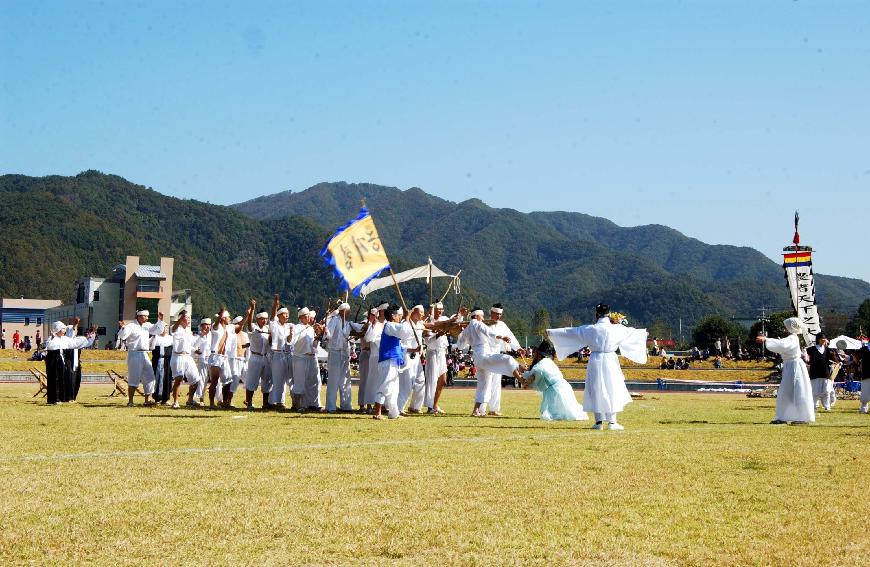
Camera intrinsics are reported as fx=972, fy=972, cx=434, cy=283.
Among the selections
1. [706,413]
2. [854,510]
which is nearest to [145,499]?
[854,510]

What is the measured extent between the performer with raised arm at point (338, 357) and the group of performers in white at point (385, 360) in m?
0.02

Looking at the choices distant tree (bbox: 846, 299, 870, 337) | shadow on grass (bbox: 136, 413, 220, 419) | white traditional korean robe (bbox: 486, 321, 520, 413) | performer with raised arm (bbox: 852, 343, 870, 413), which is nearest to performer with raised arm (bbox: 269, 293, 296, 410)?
shadow on grass (bbox: 136, 413, 220, 419)

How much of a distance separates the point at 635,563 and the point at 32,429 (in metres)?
11.0

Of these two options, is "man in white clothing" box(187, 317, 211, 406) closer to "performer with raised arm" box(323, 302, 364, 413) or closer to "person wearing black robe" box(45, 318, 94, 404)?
"person wearing black robe" box(45, 318, 94, 404)

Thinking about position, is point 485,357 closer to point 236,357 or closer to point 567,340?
point 567,340

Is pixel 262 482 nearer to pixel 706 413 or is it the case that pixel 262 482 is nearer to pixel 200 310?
pixel 706 413

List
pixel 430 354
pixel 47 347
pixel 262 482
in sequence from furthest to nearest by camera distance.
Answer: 1. pixel 47 347
2. pixel 430 354
3. pixel 262 482

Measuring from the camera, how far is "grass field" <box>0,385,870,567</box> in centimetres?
618

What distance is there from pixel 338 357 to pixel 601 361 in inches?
242

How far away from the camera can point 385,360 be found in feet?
Answer: 55.9

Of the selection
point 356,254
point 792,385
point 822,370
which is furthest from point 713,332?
point 356,254

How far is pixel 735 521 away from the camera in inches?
282

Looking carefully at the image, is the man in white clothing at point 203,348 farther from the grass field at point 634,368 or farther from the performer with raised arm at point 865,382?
the grass field at point 634,368

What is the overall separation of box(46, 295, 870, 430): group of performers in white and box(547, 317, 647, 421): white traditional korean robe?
0.02 m
